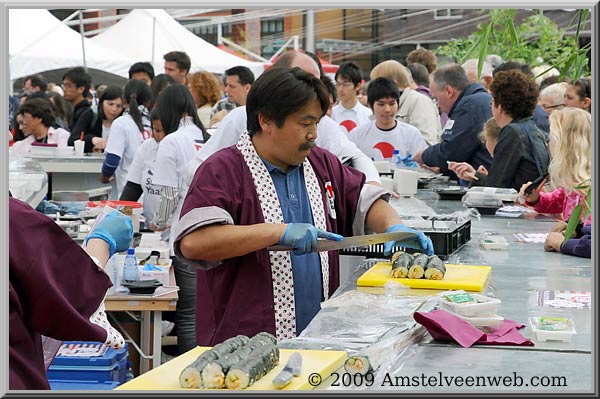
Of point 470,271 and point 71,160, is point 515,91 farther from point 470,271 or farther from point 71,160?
point 71,160

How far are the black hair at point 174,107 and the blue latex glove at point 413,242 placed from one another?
3050mm

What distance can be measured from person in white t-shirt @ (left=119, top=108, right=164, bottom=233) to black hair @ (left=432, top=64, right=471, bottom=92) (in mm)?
2512

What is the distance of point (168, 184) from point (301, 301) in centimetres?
304

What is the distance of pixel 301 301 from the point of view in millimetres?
3553

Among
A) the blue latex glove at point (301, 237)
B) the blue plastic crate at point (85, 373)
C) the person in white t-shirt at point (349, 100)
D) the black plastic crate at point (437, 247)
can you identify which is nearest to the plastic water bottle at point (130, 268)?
the blue plastic crate at point (85, 373)

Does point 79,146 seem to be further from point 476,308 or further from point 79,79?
point 476,308

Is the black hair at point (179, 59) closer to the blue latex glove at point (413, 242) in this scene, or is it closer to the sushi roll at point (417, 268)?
the blue latex glove at point (413, 242)

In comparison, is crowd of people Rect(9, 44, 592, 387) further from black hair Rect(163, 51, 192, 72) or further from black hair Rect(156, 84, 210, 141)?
black hair Rect(163, 51, 192, 72)

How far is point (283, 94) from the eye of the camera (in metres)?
3.48

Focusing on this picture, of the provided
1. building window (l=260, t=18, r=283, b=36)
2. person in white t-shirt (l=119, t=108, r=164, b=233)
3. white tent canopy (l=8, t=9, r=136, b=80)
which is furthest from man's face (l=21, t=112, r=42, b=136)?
building window (l=260, t=18, r=283, b=36)

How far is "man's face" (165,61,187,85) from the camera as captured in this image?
1003 centimetres

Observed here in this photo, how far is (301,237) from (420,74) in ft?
28.5

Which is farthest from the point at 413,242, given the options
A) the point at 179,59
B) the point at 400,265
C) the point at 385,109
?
the point at 179,59

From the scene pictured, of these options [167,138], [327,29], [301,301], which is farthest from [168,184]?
[327,29]
